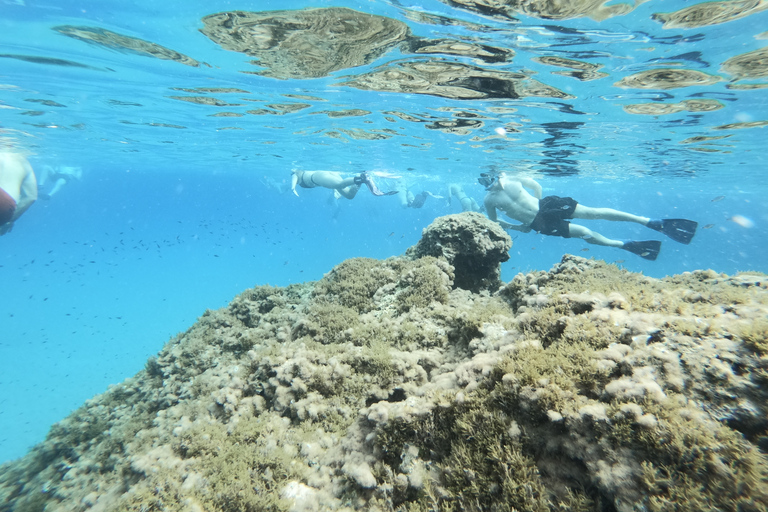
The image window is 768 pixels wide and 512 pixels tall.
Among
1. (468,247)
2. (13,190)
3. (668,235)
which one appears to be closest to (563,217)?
(668,235)

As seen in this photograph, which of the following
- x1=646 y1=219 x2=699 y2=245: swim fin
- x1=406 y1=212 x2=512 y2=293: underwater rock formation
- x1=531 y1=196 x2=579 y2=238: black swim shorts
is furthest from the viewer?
x1=531 y1=196 x2=579 y2=238: black swim shorts

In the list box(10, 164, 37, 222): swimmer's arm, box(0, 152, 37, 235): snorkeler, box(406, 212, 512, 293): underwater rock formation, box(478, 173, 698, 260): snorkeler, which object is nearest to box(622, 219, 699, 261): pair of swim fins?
box(478, 173, 698, 260): snorkeler

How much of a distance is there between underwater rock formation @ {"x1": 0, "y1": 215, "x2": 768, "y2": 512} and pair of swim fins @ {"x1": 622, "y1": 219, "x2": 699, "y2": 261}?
8449mm

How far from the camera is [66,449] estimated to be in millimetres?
6465

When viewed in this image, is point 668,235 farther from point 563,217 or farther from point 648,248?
point 563,217

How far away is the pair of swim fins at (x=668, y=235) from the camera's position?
12.3 meters

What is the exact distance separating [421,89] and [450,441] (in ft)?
40.2

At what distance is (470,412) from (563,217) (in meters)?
13.8

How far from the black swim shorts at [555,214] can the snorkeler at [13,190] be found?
21689mm

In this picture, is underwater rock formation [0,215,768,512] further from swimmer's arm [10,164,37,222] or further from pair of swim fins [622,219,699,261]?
swimmer's arm [10,164,37,222]

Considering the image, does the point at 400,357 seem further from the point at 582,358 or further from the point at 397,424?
the point at 582,358

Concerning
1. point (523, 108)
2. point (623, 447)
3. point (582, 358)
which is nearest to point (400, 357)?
point (582, 358)

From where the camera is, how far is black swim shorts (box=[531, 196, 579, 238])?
45.8 feet

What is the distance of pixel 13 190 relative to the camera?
540 inches
